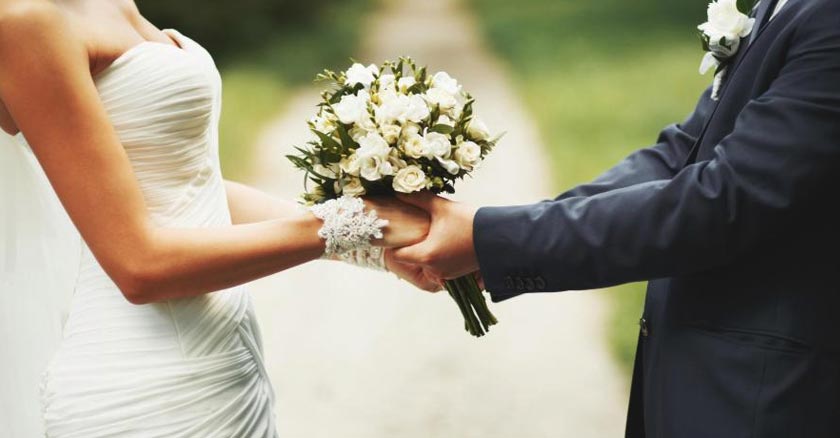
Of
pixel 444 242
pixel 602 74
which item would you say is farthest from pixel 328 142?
pixel 602 74

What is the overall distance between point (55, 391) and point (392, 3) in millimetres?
17926

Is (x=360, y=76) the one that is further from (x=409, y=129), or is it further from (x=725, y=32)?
(x=725, y=32)

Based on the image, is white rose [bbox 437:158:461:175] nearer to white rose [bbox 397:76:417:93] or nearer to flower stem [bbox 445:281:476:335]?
white rose [bbox 397:76:417:93]

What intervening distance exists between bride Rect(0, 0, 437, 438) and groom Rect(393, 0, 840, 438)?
42 cm

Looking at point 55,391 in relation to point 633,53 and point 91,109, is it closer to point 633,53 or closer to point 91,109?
point 91,109

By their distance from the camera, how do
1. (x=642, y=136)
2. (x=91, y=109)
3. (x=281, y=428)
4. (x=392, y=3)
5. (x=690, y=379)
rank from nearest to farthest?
(x=91, y=109) → (x=690, y=379) → (x=281, y=428) → (x=642, y=136) → (x=392, y=3)

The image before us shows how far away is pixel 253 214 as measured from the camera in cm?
301

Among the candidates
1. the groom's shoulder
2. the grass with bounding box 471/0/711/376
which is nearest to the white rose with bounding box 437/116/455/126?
the groom's shoulder

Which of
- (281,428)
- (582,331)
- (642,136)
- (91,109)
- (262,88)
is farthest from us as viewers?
(262,88)

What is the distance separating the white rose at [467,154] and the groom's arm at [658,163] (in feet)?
1.47

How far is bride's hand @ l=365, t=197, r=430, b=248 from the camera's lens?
2637 mm

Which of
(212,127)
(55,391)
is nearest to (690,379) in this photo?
(212,127)

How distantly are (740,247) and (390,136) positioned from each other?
87 cm

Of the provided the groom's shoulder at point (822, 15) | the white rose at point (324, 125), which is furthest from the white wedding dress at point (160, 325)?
the groom's shoulder at point (822, 15)
